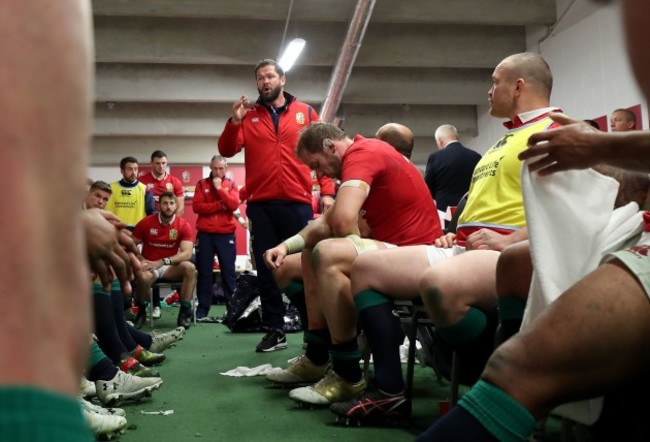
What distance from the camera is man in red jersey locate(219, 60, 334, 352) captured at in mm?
3861

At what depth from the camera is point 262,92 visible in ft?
12.8

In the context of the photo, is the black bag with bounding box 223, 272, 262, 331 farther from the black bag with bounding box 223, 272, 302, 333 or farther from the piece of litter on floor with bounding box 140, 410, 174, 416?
the piece of litter on floor with bounding box 140, 410, 174, 416

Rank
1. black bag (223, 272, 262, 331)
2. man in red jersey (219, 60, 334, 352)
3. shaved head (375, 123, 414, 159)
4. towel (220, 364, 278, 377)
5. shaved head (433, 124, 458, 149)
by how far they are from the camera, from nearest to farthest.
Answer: towel (220, 364, 278, 377) < shaved head (375, 123, 414, 159) < man in red jersey (219, 60, 334, 352) < black bag (223, 272, 262, 331) < shaved head (433, 124, 458, 149)

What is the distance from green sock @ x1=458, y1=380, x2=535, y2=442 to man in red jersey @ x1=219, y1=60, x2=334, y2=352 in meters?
2.86

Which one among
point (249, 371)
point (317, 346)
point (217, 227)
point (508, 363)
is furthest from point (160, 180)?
point (508, 363)

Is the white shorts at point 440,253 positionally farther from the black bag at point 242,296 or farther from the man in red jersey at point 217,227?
the man in red jersey at point 217,227

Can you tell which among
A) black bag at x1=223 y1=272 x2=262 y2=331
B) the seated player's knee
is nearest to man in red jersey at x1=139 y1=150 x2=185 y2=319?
black bag at x1=223 y1=272 x2=262 y2=331

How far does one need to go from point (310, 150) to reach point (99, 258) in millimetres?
2045

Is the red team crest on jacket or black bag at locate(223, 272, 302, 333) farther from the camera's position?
black bag at locate(223, 272, 302, 333)

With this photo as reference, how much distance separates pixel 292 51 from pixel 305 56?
2.79ft

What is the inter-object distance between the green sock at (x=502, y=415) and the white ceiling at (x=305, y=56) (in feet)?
22.8

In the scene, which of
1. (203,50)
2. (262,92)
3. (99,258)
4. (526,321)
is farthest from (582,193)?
(203,50)

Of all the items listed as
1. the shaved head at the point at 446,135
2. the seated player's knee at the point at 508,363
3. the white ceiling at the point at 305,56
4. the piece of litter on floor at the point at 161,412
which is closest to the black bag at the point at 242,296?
the shaved head at the point at 446,135

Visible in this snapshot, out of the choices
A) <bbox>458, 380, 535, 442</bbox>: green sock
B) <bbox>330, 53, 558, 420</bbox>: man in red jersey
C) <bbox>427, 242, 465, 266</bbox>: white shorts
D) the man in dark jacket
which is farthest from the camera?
the man in dark jacket
